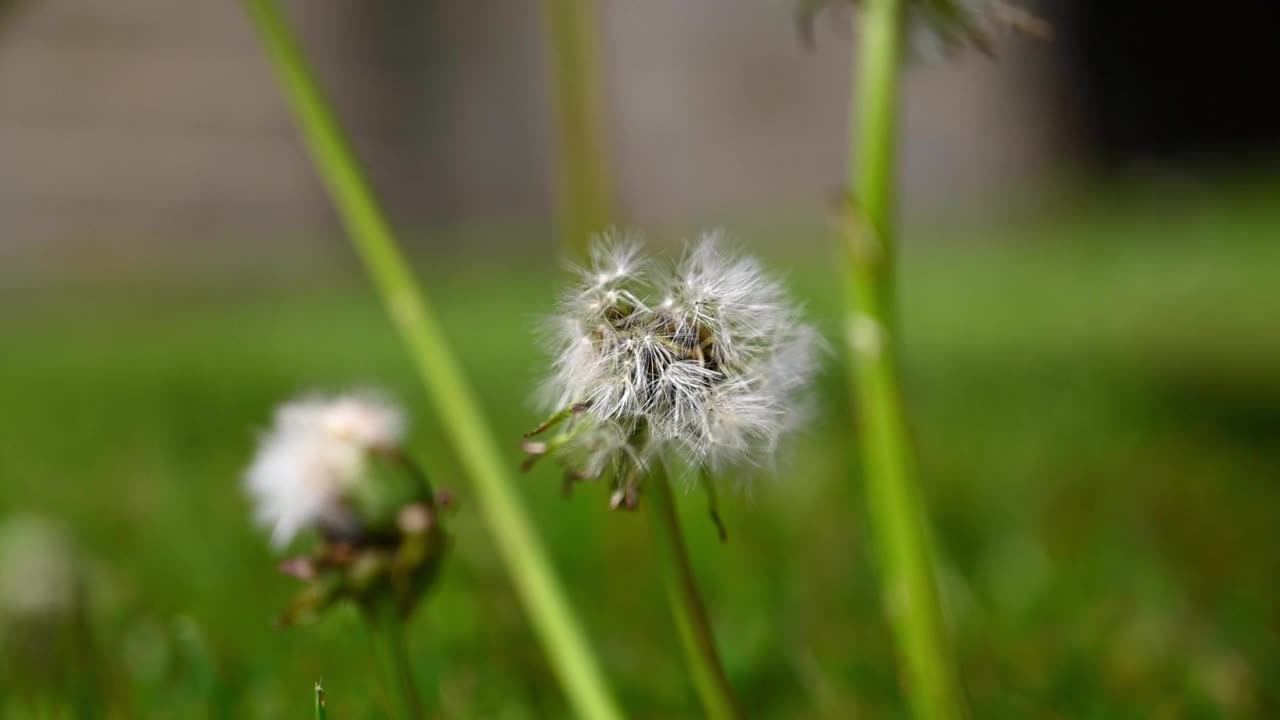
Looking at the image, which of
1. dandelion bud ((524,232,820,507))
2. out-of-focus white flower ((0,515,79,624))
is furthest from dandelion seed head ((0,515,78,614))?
dandelion bud ((524,232,820,507))

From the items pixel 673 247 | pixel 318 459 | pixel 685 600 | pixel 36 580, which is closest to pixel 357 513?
pixel 318 459

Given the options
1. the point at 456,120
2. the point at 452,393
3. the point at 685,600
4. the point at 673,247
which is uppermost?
the point at 456,120

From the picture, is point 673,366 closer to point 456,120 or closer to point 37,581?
point 37,581

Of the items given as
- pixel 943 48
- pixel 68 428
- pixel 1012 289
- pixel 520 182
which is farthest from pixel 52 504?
pixel 520 182

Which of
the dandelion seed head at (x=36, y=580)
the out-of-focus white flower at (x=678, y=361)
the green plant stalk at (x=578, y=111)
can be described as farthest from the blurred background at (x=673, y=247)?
the green plant stalk at (x=578, y=111)

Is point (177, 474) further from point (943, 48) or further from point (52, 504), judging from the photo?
point (943, 48)
